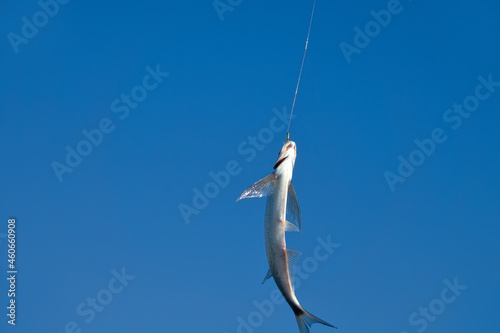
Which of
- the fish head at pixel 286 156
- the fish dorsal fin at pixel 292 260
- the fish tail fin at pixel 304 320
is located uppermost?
the fish head at pixel 286 156

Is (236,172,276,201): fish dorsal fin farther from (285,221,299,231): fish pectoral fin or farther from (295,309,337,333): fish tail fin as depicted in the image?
(295,309,337,333): fish tail fin

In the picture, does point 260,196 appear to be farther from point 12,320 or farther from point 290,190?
point 12,320

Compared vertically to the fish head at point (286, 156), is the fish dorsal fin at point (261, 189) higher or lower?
lower

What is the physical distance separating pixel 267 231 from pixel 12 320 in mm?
13788

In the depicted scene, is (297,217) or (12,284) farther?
(12,284)

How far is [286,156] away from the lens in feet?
27.7

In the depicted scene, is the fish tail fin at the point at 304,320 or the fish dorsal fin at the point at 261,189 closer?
the fish tail fin at the point at 304,320

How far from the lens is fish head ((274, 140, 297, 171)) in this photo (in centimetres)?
839

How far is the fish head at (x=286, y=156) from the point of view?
839 centimetres

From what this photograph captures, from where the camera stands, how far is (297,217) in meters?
8.27

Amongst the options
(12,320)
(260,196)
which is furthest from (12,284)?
(260,196)

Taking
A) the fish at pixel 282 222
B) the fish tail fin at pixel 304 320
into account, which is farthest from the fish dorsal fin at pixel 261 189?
the fish tail fin at pixel 304 320

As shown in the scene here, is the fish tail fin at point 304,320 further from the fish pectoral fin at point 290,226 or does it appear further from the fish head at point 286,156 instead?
the fish head at point 286,156

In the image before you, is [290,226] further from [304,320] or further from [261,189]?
[304,320]
